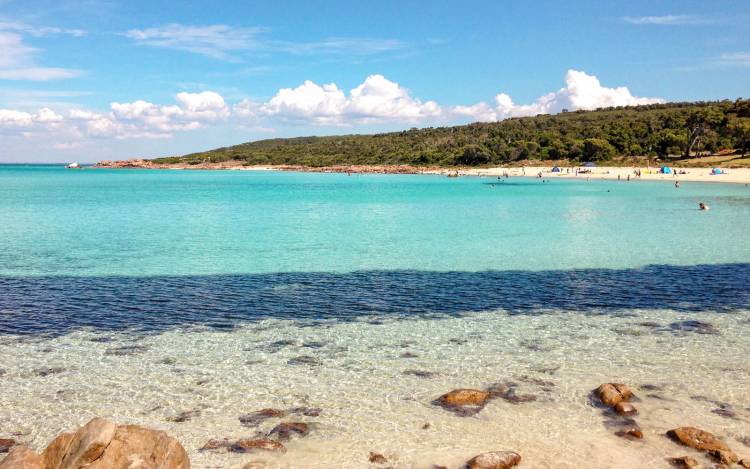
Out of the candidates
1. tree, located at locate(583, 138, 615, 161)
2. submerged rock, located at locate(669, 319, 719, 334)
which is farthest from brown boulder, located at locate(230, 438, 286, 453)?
tree, located at locate(583, 138, 615, 161)

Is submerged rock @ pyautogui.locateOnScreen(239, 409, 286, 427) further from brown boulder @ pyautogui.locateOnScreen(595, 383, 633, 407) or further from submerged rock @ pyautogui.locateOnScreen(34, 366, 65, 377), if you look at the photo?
brown boulder @ pyautogui.locateOnScreen(595, 383, 633, 407)

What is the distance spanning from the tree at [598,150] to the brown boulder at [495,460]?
447 feet

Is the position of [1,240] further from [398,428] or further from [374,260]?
[398,428]

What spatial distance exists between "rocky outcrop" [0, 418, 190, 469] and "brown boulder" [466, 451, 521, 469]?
446 centimetres

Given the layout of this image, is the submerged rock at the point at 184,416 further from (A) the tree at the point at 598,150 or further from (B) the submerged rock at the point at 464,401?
(A) the tree at the point at 598,150

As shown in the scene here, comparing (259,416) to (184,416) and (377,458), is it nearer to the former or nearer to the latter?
(184,416)

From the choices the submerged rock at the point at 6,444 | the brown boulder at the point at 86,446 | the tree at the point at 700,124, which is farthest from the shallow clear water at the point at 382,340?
the tree at the point at 700,124

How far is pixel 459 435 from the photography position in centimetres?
1026

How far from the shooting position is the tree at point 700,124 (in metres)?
121

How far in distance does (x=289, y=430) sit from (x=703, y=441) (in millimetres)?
7190

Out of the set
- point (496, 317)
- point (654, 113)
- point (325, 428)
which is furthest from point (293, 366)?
point (654, 113)

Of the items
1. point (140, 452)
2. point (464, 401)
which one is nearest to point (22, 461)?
point (140, 452)

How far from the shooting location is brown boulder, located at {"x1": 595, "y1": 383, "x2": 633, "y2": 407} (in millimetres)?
11422

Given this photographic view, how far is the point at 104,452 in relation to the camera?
747cm
